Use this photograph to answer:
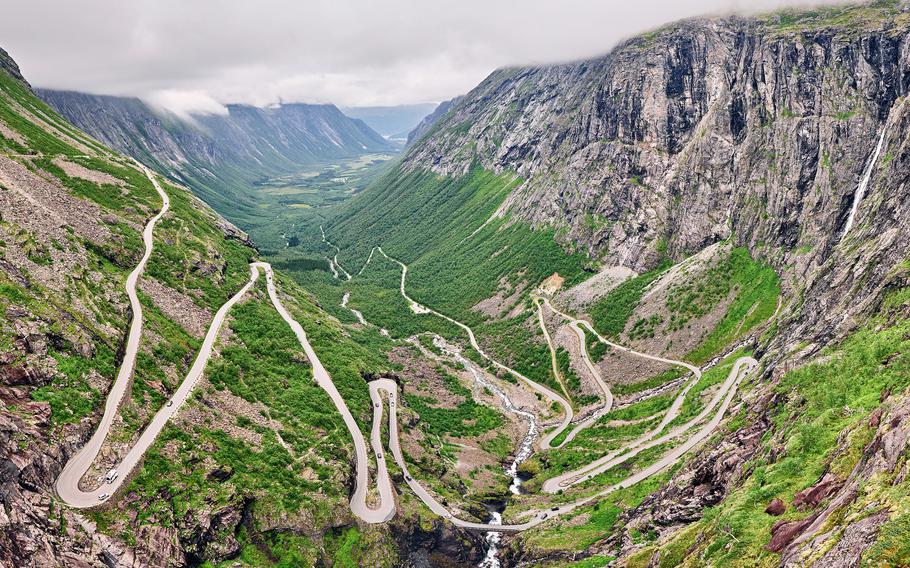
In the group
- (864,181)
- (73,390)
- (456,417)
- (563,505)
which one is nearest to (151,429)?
(73,390)

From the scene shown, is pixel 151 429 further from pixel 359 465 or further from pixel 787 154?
pixel 787 154

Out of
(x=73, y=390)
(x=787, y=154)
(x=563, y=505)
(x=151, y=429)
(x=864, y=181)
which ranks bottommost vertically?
→ (x=563, y=505)

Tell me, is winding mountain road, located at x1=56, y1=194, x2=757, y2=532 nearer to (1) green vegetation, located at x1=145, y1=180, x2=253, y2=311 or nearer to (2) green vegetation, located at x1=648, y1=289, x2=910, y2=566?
(1) green vegetation, located at x1=145, y1=180, x2=253, y2=311

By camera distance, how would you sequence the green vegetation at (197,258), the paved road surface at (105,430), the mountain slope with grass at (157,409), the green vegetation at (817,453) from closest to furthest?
1. the green vegetation at (817,453)
2. the mountain slope with grass at (157,409)
3. the paved road surface at (105,430)
4. the green vegetation at (197,258)

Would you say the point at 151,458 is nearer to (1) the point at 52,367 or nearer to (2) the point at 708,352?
(1) the point at 52,367

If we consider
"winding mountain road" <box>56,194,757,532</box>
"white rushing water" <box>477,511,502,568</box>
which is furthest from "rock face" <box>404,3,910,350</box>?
"white rushing water" <box>477,511,502,568</box>

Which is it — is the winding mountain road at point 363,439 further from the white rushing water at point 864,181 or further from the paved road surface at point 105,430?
the white rushing water at point 864,181

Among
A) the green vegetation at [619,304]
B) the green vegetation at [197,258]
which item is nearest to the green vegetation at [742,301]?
the green vegetation at [619,304]

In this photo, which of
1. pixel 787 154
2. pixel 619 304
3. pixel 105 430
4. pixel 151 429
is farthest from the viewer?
pixel 619 304

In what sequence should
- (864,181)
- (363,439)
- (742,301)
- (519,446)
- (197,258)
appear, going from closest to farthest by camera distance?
1. (363,439)
2. (519,446)
3. (864,181)
4. (197,258)
5. (742,301)
